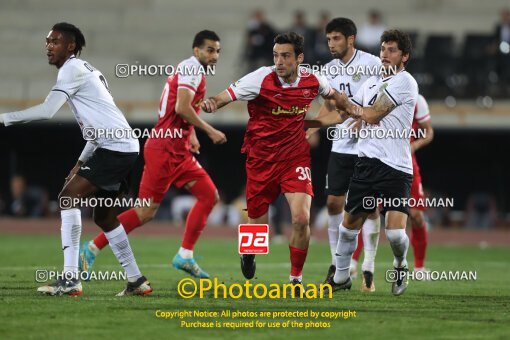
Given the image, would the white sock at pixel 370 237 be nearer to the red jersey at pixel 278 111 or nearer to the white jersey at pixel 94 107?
the red jersey at pixel 278 111

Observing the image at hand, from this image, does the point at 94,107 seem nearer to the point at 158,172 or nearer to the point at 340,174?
the point at 158,172

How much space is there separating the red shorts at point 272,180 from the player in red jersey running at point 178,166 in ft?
3.86

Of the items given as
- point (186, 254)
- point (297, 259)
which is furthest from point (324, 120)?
point (186, 254)

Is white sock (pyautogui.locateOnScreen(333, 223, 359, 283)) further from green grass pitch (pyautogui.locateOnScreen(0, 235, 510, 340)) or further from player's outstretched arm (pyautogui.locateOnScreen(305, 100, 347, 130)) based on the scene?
player's outstretched arm (pyautogui.locateOnScreen(305, 100, 347, 130))

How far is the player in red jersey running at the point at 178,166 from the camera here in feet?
34.9

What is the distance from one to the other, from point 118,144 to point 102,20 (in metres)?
18.5

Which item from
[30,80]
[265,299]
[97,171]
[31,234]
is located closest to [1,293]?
[97,171]

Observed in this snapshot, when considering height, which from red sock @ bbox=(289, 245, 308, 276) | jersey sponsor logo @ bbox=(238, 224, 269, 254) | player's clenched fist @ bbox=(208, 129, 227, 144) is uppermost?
player's clenched fist @ bbox=(208, 129, 227, 144)

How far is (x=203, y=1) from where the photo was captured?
2753cm

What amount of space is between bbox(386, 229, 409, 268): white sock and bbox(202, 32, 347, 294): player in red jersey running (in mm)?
777

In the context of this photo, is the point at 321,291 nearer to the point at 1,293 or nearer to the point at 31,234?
the point at 1,293

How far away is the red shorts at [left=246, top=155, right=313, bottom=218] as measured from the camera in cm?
953

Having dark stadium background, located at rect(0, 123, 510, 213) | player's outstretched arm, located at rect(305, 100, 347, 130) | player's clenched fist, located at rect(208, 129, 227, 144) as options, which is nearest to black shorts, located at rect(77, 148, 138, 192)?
player's clenched fist, located at rect(208, 129, 227, 144)

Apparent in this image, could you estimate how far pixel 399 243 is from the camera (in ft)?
30.6
